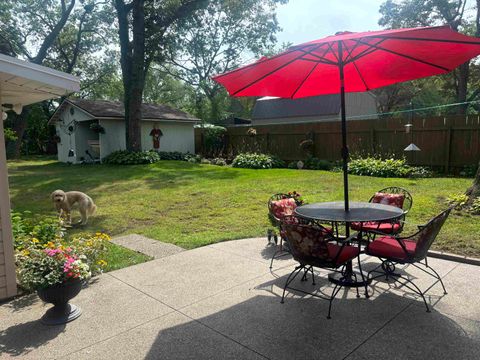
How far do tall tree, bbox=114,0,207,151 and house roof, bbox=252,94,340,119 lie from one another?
34.1ft

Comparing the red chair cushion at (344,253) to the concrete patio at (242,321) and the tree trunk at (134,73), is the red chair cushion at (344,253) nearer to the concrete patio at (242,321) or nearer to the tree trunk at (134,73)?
the concrete patio at (242,321)

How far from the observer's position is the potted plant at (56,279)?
3.04 metres

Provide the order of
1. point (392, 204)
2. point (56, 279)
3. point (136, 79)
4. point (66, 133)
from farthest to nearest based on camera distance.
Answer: point (66, 133) → point (136, 79) → point (392, 204) → point (56, 279)

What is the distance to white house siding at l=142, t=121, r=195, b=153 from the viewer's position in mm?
18750

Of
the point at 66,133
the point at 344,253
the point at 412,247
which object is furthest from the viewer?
the point at 66,133

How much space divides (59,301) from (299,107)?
24021 millimetres

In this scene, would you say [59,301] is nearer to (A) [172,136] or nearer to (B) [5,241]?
(B) [5,241]

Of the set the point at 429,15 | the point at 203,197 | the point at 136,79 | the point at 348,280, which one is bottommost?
the point at 348,280

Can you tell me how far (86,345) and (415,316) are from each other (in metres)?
2.74

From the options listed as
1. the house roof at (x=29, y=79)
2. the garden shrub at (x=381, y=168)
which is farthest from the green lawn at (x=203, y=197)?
the house roof at (x=29, y=79)

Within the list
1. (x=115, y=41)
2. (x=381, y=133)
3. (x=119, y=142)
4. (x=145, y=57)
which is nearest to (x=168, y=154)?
(x=119, y=142)

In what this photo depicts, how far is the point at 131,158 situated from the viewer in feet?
52.4

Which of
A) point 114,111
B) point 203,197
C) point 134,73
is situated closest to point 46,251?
point 203,197

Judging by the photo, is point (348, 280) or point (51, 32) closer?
point (348, 280)
